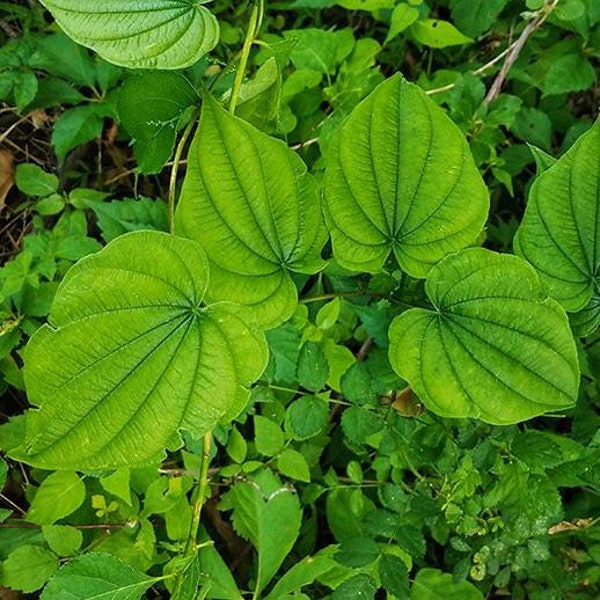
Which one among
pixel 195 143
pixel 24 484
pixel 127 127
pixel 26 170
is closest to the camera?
pixel 195 143

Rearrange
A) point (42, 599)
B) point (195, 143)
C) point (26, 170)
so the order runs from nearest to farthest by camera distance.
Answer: point (195, 143) → point (42, 599) → point (26, 170)

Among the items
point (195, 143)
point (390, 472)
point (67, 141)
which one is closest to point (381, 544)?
point (390, 472)

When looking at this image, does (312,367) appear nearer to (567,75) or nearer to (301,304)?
(301,304)

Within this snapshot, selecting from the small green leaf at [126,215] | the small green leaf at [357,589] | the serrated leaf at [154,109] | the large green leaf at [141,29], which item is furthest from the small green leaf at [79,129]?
the small green leaf at [357,589]

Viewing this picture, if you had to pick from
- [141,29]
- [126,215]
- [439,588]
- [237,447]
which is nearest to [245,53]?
[141,29]

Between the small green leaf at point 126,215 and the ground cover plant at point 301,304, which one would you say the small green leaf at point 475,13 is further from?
the small green leaf at point 126,215

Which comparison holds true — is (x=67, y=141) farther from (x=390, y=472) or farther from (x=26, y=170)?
(x=390, y=472)

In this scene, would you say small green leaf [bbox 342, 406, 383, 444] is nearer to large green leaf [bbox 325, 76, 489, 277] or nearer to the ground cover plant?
the ground cover plant
